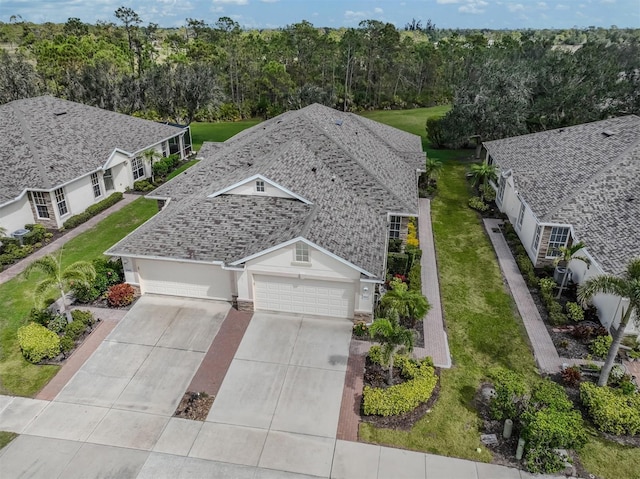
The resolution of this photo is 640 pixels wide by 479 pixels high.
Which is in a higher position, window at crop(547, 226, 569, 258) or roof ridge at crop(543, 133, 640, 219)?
roof ridge at crop(543, 133, 640, 219)

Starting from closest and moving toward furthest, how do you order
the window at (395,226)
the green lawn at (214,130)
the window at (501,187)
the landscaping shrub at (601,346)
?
the landscaping shrub at (601,346) < the window at (395,226) < the window at (501,187) < the green lawn at (214,130)

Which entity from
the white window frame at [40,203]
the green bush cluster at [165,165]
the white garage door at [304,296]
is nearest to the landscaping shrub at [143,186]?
the green bush cluster at [165,165]

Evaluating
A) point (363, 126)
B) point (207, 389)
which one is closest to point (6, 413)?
point (207, 389)

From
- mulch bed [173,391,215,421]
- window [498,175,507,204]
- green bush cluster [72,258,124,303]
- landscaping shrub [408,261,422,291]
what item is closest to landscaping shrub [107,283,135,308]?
green bush cluster [72,258,124,303]

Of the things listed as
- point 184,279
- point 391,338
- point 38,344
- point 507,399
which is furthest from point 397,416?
point 38,344

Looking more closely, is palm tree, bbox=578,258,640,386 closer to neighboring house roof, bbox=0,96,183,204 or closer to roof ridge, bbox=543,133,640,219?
roof ridge, bbox=543,133,640,219

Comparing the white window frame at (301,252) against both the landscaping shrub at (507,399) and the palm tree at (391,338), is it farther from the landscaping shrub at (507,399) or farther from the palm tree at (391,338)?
the landscaping shrub at (507,399)
